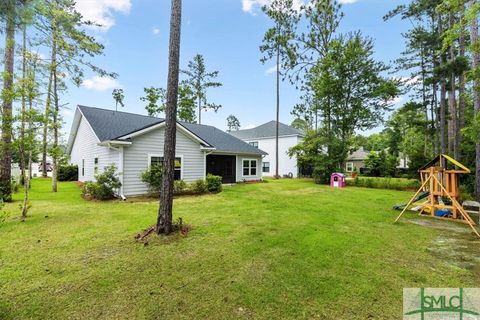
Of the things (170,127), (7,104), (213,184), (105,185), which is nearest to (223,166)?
(213,184)

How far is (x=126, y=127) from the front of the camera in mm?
13109

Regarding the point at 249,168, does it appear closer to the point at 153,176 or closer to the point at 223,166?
the point at 223,166

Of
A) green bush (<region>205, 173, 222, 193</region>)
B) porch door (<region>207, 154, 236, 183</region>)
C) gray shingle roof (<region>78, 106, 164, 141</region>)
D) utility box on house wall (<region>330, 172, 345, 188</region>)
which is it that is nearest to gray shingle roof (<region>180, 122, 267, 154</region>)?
porch door (<region>207, 154, 236, 183</region>)

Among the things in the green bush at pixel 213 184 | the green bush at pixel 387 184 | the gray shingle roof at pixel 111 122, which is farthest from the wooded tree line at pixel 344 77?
the gray shingle roof at pixel 111 122

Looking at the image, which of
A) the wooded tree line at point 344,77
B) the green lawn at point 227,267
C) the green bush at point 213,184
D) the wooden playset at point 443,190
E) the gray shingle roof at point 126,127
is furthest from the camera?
the wooded tree line at point 344,77

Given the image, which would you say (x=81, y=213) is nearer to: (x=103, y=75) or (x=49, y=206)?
(x=49, y=206)

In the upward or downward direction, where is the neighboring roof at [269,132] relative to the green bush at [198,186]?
upward

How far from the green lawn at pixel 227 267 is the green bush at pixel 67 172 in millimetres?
14042

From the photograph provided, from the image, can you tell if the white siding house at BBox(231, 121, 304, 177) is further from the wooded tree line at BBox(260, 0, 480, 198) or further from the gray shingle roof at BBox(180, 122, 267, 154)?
the gray shingle roof at BBox(180, 122, 267, 154)

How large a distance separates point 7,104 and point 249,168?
14268 millimetres

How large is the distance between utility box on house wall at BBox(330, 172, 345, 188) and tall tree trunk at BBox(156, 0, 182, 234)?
46.7 ft

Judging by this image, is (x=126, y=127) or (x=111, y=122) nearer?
(x=126, y=127)

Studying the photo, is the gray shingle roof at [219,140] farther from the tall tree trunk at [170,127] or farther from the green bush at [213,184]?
the tall tree trunk at [170,127]

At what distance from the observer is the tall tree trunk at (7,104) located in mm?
2795
